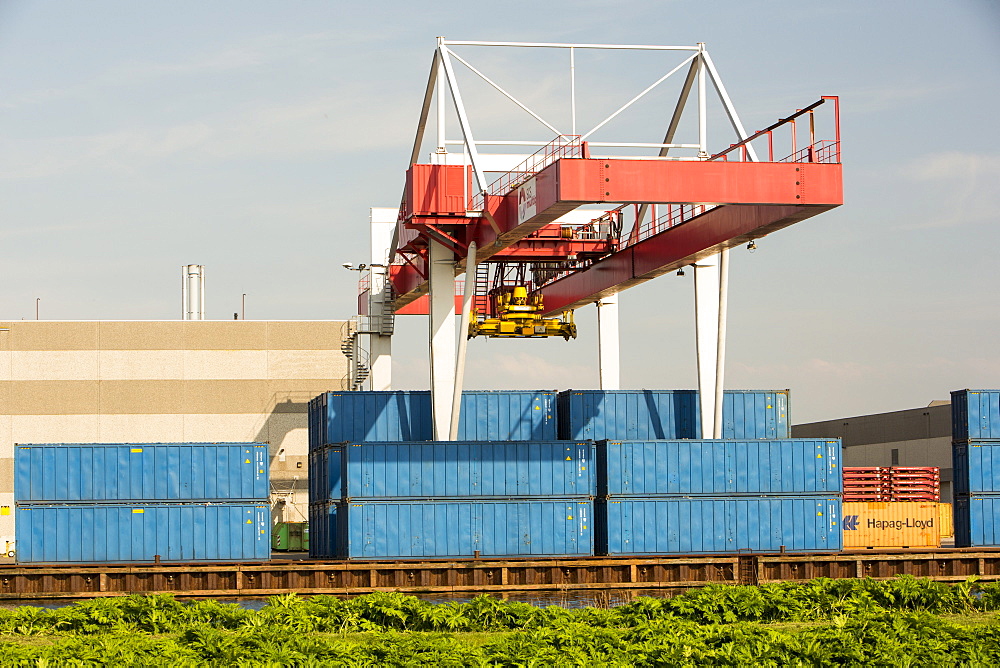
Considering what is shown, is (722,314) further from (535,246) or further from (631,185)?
(631,185)

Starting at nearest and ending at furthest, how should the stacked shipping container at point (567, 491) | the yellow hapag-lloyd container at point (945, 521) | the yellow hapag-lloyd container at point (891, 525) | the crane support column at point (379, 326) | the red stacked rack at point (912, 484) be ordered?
the stacked shipping container at point (567, 491) → the yellow hapag-lloyd container at point (891, 525) → the red stacked rack at point (912, 484) → the crane support column at point (379, 326) → the yellow hapag-lloyd container at point (945, 521)

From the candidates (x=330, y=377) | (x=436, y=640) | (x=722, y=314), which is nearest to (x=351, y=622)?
(x=436, y=640)

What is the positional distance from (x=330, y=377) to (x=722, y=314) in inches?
996

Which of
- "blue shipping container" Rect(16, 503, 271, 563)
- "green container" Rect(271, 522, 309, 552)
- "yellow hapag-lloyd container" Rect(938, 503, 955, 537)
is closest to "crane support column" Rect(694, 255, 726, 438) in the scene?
"blue shipping container" Rect(16, 503, 271, 563)

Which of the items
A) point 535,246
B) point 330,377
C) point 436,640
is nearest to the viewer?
point 436,640

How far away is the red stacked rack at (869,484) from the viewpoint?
1679 inches

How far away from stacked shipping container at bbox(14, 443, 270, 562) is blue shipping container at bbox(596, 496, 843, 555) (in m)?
9.72

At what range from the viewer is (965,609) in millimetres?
25797

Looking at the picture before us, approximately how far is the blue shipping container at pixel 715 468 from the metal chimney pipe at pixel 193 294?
3638 centimetres

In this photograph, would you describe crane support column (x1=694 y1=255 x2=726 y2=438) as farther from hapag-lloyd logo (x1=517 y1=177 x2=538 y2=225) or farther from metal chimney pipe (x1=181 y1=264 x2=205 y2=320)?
metal chimney pipe (x1=181 y1=264 x2=205 y2=320)

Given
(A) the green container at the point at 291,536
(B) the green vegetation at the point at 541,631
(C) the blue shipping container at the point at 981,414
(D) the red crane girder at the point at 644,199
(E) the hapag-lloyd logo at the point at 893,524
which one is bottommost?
(A) the green container at the point at 291,536

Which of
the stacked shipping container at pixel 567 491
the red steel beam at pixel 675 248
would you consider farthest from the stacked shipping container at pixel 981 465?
the red steel beam at pixel 675 248

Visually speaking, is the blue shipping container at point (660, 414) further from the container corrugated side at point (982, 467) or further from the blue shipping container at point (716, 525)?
the container corrugated side at point (982, 467)

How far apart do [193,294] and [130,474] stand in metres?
33.2
